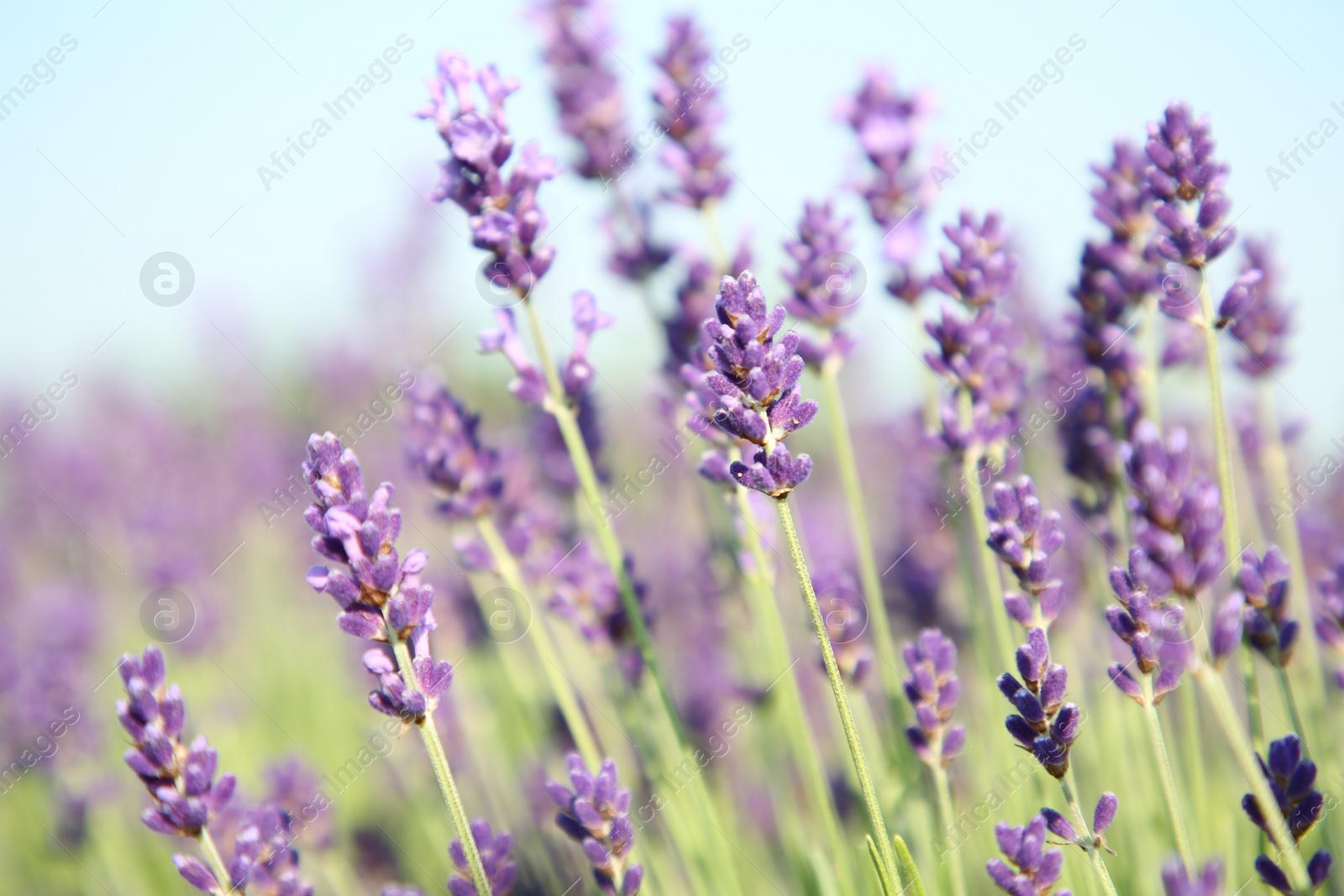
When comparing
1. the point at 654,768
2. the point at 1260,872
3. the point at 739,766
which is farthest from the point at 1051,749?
the point at 739,766

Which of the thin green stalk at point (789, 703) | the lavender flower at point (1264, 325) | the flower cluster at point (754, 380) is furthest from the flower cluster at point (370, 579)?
the lavender flower at point (1264, 325)

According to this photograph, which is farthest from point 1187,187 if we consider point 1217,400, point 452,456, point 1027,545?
point 452,456

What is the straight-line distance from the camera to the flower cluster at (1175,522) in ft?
3.79

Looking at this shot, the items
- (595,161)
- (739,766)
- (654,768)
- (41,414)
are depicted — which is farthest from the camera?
(41,414)

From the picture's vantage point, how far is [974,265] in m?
1.98

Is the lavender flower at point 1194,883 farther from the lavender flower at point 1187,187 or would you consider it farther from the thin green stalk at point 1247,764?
the lavender flower at point 1187,187

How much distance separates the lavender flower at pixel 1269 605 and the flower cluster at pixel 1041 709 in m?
0.43

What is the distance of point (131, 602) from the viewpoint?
16.6ft

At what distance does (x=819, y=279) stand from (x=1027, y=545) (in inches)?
37.8

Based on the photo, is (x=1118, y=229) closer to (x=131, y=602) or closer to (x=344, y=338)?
(x=131, y=602)

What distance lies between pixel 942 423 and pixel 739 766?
1761 mm

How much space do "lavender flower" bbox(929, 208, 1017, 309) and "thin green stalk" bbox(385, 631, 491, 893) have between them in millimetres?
1393

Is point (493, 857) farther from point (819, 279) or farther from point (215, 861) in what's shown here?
point (819, 279)

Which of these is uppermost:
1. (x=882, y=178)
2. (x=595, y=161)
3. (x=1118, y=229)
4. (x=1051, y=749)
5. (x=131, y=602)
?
(x=1118, y=229)
